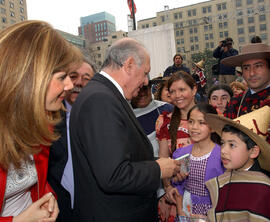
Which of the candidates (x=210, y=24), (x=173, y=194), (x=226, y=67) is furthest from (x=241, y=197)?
(x=210, y=24)

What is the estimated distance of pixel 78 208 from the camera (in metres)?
1.81

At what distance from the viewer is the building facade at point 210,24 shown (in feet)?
262

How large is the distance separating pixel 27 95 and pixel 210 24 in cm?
9278

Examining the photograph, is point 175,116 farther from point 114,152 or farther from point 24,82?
point 24,82

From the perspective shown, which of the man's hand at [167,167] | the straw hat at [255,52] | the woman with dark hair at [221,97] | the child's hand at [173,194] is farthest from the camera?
the woman with dark hair at [221,97]

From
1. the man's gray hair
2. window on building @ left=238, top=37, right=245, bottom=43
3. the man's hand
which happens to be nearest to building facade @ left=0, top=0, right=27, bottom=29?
window on building @ left=238, top=37, right=245, bottom=43

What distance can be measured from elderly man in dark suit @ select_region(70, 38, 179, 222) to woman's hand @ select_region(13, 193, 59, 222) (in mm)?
248

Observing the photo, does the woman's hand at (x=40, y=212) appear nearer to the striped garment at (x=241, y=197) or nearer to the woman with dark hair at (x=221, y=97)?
the striped garment at (x=241, y=197)

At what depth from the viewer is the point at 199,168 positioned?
8.26ft

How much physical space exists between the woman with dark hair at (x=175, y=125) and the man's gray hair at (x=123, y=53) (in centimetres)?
124

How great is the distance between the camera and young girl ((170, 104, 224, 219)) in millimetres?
2447

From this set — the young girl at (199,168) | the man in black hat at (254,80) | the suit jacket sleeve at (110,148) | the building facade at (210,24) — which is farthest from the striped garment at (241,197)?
the building facade at (210,24)

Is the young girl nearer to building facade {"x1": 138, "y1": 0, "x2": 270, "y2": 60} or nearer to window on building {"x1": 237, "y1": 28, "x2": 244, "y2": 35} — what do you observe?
building facade {"x1": 138, "y1": 0, "x2": 270, "y2": 60}

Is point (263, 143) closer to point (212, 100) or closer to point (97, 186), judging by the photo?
point (97, 186)
